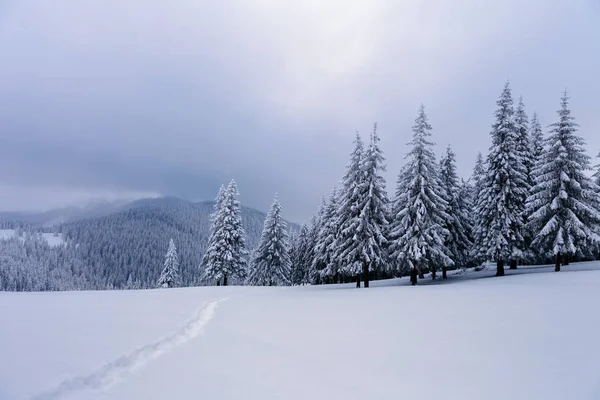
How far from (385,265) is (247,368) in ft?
81.6

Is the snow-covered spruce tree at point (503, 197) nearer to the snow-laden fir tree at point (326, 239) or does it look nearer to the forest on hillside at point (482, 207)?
the forest on hillside at point (482, 207)

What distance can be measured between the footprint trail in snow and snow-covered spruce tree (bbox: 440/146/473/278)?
29.0m

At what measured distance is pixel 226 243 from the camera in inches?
1590

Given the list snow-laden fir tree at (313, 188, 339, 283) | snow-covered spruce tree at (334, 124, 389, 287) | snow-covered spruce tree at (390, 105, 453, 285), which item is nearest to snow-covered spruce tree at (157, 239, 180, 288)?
snow-laden fir tree at (313, 188, 339, 283)

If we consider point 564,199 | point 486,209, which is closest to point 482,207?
point 486,209

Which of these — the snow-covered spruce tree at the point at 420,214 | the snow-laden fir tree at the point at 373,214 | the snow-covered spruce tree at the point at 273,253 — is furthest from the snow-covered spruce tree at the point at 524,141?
the snow-covered spruce tree at the point at 273,253

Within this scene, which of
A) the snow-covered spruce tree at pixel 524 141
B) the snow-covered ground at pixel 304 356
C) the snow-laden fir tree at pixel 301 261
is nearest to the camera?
the snow-covered ground at pixel 304 356

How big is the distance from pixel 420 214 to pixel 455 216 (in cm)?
756

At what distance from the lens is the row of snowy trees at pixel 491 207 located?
26.8 m

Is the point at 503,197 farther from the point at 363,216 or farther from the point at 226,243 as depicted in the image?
the point at 226,243

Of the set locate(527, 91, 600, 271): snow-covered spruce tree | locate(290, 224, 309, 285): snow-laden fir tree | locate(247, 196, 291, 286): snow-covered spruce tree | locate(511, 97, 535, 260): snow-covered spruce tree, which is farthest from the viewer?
locate(290, 224, 309, 285): snow-laden fir tree

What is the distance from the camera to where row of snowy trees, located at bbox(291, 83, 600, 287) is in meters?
26.8

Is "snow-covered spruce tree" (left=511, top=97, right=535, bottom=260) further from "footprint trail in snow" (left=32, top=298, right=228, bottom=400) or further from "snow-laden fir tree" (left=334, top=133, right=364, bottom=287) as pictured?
"footprint trail in snow" (left=32, top=298, right=228, bottom=400)

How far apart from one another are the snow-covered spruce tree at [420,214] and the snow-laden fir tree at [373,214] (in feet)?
3.64
